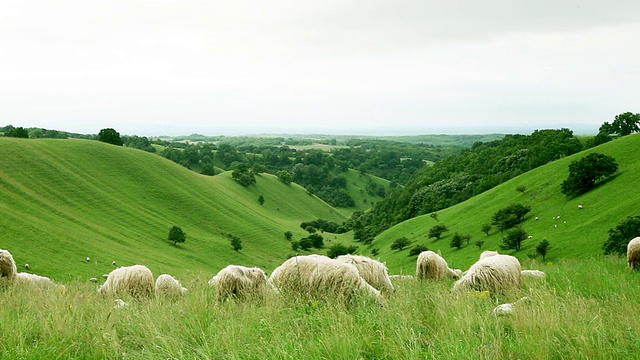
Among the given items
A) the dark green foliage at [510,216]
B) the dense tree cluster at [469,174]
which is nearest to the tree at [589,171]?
the dark green foliage at [510,216]

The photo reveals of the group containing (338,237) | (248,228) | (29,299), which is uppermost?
(29,299)

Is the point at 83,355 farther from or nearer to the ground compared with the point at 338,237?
farther from the ground

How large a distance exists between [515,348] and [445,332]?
0.98 m

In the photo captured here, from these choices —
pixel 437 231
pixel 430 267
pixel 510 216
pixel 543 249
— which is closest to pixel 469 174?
pixel 437 231

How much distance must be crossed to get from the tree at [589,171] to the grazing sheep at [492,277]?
6177cm

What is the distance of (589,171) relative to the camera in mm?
64188

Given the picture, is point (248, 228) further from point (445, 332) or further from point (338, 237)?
point (445, 332)

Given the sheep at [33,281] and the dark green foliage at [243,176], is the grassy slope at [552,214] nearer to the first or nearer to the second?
the sheep at [33,281]

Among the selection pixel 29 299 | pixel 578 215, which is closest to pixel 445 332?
pixel 29 299

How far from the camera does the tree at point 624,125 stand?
352 feet

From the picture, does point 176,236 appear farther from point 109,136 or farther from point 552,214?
point 109,136

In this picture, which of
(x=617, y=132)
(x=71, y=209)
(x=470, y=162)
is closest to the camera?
(x=71, y=209)

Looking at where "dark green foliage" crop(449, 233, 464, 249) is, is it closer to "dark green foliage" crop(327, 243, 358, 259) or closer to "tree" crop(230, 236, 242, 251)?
"dark green foliage" crop(327, 243, 358, 259)

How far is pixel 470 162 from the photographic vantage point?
509 ft
